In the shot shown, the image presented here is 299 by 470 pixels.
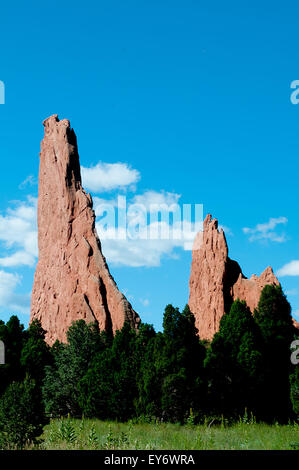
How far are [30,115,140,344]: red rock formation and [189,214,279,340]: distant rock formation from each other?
44.1 feet

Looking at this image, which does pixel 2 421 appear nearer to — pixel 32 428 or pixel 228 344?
pixel 32 428

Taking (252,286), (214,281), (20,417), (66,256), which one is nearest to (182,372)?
(20,417)

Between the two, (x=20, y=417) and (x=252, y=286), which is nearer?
(x=20, y=417)

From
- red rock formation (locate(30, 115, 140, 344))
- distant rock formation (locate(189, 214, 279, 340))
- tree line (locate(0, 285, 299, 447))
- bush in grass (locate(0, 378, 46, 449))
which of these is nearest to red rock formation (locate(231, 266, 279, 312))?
distant rock formation (locate(189, 214, 279, 340))

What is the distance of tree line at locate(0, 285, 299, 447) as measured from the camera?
2595cm

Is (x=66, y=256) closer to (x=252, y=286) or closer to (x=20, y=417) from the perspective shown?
(x=252, y=286)

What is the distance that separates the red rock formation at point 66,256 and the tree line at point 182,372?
16333mm

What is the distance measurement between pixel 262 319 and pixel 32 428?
970 inches

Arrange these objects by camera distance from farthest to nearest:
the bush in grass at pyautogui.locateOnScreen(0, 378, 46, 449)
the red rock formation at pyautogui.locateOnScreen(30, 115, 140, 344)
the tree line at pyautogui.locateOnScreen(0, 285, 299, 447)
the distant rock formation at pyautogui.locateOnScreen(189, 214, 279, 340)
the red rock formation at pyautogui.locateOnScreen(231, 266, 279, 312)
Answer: the distant rock formation at pyautogui.locateOnScreen(189, 214, 279, 340) → the red rock formation at pyautogui.locateOnScreen(231, 266, 279, 312) → the red rock formation at pyautogui.locateOnScreen(30, 115, 140, 344) → the tree line at pyautogui.locateOnScreen(0, 285, 299, 447) → the bush in grass at pyautogui.locateOnScreen(0, 378, 46, 449)

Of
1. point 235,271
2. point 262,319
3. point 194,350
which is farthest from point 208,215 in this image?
point 194,350

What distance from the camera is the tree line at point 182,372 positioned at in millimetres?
25953

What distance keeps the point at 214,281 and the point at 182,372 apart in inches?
A: 1651

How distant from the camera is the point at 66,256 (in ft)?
207

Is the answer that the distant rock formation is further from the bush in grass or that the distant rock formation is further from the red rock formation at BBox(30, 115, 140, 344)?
the bush in grass
